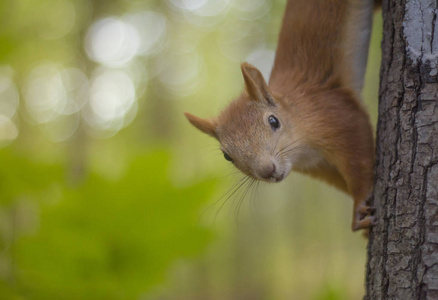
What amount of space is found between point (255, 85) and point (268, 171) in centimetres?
36


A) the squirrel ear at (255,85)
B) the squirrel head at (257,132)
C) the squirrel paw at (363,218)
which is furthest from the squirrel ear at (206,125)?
the squirrel paw at (363,218)

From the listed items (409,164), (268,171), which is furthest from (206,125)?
(409,164)

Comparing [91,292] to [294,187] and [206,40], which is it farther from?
[294,187]

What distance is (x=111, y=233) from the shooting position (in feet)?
4.45

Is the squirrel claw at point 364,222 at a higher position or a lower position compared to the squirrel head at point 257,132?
lower

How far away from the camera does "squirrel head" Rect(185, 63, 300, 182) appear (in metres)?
1.57

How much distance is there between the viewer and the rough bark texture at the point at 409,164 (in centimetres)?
114

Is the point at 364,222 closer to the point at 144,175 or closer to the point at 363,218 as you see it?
the point at 363,218

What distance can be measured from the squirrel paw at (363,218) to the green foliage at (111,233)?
1.80 feet

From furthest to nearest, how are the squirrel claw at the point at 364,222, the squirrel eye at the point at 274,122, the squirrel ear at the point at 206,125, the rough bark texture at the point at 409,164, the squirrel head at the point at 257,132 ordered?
the squirrel ear at the point at 206,125
the squirrel eye at the point at 274,122
the squirrel head at the point at 257,132
the squirrel claw at the point at 364,222
the rough bark texture at the point at 409,164

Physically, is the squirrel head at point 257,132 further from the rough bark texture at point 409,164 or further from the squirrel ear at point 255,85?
the rough bark texture at point 409,164

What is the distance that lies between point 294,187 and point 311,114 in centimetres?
749

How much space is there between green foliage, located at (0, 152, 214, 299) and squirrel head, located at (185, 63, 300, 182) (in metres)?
0.26

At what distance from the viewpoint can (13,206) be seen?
156 cm
